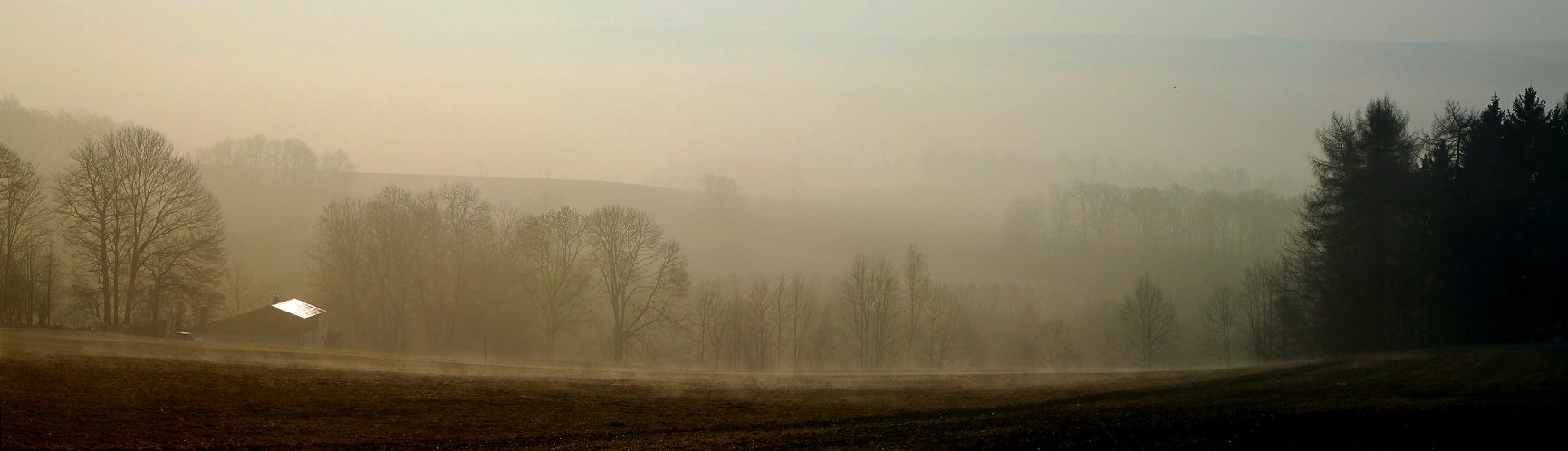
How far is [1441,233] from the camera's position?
5459cm

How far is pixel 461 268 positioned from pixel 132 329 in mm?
23697

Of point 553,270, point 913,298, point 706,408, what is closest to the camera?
point 706,408

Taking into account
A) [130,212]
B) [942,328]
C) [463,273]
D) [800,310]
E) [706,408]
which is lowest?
[706,408]

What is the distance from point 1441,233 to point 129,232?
72.7 metres

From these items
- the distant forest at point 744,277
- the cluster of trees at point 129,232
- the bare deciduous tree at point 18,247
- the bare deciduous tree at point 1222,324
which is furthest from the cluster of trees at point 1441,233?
the bare deciduous tree at point 18,247

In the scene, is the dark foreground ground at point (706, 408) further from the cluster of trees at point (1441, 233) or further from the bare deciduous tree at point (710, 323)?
the bare deciduous tree at point (710, 323)

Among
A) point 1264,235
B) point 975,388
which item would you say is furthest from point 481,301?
point 1264,235

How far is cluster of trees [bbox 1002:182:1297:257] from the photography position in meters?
157

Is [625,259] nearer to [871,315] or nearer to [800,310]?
[800,310]

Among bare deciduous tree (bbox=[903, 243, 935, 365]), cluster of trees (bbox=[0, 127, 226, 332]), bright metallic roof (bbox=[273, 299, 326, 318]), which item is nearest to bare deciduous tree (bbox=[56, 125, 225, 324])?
cluster of trees (bbox=[0, 127, 226, 332])

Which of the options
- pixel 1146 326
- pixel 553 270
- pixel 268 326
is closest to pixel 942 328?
pixel 1146 326

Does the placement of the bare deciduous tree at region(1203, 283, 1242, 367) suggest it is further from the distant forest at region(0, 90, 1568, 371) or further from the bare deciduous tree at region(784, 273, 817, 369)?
the bare deciduous tree at region(784, 273, 817, 369)

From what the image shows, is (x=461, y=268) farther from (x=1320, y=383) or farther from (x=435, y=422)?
(x=1320, y=383)

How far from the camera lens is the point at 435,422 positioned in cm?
2319
